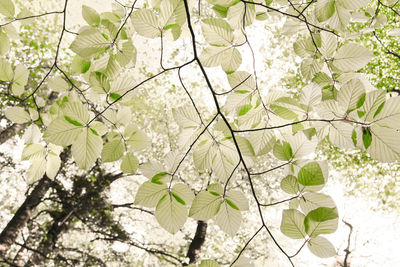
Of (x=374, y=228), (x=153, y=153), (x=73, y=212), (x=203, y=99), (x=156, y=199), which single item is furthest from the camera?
(x=374, y=228)

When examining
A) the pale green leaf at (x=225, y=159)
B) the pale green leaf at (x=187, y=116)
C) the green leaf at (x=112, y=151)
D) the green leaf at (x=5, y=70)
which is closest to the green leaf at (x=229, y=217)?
the pale green leaf at (x=225, y=159)

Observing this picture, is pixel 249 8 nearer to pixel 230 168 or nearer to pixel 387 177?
pixel 230 168

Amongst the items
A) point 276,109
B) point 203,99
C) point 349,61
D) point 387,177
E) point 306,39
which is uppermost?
point 203,99

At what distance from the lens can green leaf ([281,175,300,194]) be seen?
0.72 m

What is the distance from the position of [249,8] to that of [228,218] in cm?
73

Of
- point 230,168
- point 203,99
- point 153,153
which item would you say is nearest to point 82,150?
point 230,168

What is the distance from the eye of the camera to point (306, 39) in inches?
47.9

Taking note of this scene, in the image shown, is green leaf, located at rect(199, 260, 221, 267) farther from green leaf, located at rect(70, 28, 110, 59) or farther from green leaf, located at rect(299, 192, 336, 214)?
green leaf, located at rect(70, 28, 110, 59)

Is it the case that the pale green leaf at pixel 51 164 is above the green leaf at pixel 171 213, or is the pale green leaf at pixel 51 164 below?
above

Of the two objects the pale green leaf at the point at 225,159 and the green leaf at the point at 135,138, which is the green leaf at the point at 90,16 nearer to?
the green leaf at the point at 135,138

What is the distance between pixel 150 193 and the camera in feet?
2.37

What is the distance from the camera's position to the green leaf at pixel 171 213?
2.31 ft

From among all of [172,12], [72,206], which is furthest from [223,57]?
[72,206]

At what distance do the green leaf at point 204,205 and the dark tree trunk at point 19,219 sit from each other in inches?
278
